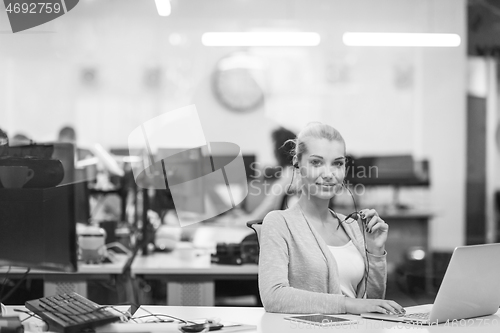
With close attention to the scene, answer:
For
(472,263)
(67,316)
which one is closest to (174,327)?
(67,316)

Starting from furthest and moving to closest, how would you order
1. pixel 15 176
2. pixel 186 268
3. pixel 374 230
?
pixel 186 268, pixel 15 176, pixel 374 230

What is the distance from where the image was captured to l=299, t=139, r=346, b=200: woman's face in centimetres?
211

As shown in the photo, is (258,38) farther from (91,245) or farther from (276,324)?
(276,324)

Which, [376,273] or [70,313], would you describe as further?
[376,273]

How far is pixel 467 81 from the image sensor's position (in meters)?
4.75

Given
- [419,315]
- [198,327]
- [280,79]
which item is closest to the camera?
[198,327]

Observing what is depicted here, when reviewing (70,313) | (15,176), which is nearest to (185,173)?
(15,176)

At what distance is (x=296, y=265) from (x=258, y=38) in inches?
106

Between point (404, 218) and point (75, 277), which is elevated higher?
point (404, 218)

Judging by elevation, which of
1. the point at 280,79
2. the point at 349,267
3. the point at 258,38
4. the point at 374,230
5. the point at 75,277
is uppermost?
the point at 258,38

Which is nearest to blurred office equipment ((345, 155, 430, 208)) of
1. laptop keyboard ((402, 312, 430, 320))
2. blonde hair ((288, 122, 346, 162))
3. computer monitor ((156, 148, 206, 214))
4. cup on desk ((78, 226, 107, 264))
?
computer monitor ((156, 148, 206, 214))

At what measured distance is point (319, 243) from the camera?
6.76ft

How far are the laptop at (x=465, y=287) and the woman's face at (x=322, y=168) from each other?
478mm

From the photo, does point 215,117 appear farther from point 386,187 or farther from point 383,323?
point 383,323
